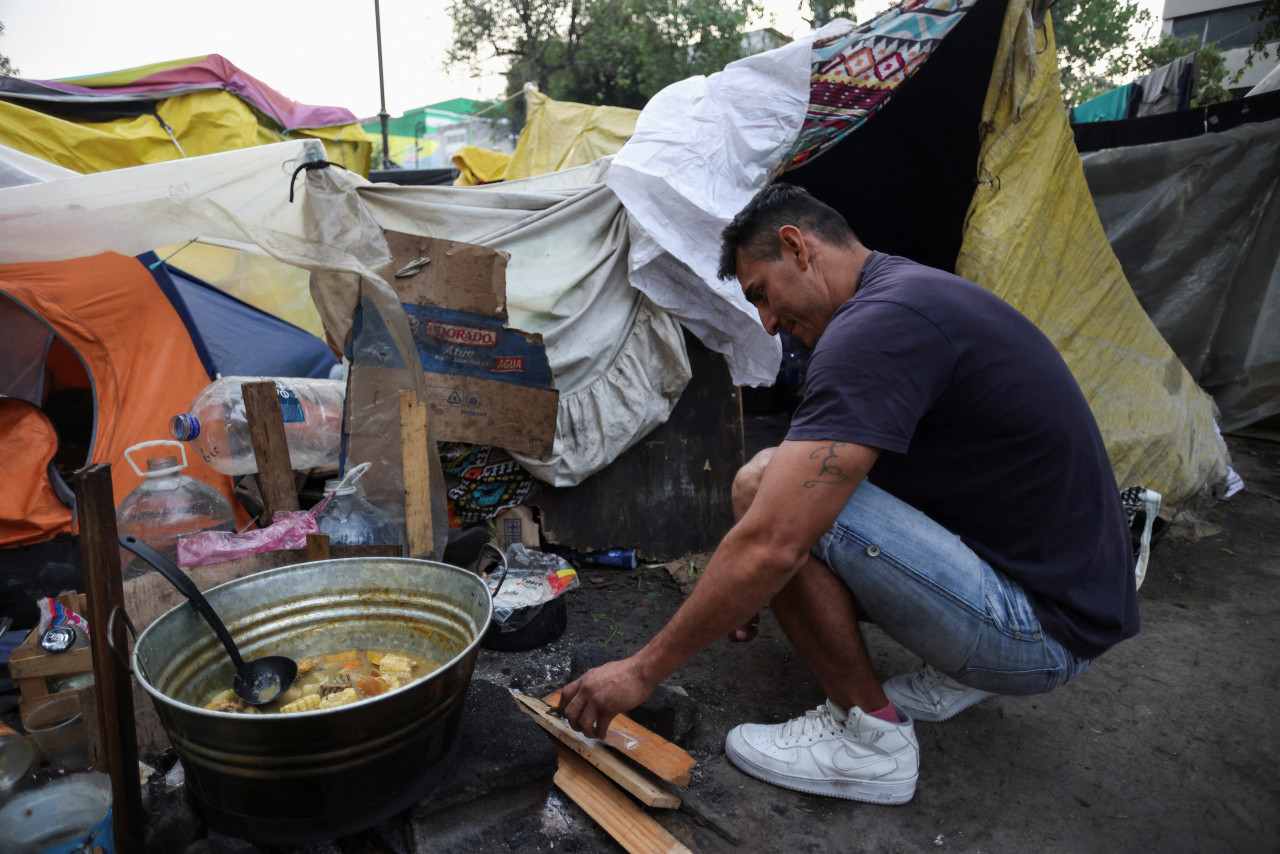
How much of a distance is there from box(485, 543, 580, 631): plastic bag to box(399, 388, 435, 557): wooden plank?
0.32 metres

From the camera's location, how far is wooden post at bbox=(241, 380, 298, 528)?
8.09ft

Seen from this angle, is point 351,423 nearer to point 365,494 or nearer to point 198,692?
point 365,494

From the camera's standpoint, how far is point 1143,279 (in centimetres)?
548

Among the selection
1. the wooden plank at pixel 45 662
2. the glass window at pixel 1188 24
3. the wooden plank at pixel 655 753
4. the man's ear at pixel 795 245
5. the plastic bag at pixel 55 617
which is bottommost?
the wooden plank at pixel 655 753

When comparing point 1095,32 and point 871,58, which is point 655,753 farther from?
point 1095,32

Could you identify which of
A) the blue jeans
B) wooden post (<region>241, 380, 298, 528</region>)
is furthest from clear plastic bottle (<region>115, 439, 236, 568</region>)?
the blue jeans

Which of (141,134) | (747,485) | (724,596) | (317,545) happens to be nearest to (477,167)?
(141,134)

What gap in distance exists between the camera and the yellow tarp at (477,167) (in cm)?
802

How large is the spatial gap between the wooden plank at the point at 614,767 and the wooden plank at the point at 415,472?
93 centimetres

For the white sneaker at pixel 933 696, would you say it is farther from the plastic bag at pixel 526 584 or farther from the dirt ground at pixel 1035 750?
the plastic bag at pixel 526 584

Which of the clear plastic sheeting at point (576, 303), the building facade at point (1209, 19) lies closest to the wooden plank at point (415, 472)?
the clear plastic sheeting at point (576, 303)

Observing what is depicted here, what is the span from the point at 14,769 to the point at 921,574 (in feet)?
7.54

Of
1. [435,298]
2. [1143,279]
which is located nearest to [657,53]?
[1143,279]

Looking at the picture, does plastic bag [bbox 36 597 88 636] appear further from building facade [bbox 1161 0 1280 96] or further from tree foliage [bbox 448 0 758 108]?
building facade [bbox 1161 0 1280 96]
